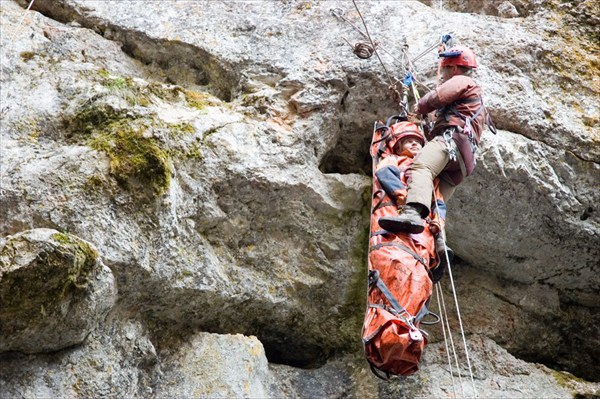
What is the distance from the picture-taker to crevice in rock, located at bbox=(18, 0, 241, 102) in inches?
Answer: 331

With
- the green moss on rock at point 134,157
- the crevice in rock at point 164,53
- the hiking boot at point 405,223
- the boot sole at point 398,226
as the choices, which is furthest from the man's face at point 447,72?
the green moss on rock at point 134,157

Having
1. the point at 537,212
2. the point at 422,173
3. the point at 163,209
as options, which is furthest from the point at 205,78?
the point at 537,212

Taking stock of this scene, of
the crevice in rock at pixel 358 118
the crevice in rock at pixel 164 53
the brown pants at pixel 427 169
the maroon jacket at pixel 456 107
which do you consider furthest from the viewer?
the crevice in rock at pixel 164 53

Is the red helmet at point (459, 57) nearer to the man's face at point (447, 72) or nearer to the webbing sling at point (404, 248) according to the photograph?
the man's face at point (447, 72)

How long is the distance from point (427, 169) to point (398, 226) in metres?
0.74

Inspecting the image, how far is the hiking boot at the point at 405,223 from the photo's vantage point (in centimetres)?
597

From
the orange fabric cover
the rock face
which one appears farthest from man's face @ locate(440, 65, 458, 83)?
the orange fabric cover

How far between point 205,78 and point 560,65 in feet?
13.7

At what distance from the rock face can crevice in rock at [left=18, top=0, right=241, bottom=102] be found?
0.08ft

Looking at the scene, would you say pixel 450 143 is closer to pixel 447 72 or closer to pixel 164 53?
pixel 447 72

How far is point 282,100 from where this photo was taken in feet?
26.2

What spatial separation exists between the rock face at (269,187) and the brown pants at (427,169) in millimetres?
1081

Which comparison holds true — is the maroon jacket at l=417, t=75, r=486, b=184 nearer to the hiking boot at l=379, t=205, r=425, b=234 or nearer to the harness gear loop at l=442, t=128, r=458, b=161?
the harness gear loop at l=442, t=128, r=458, b=161

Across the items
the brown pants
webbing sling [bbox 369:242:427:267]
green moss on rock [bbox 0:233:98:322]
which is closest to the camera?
green moss on rock [bbox 0:233:98:322]
